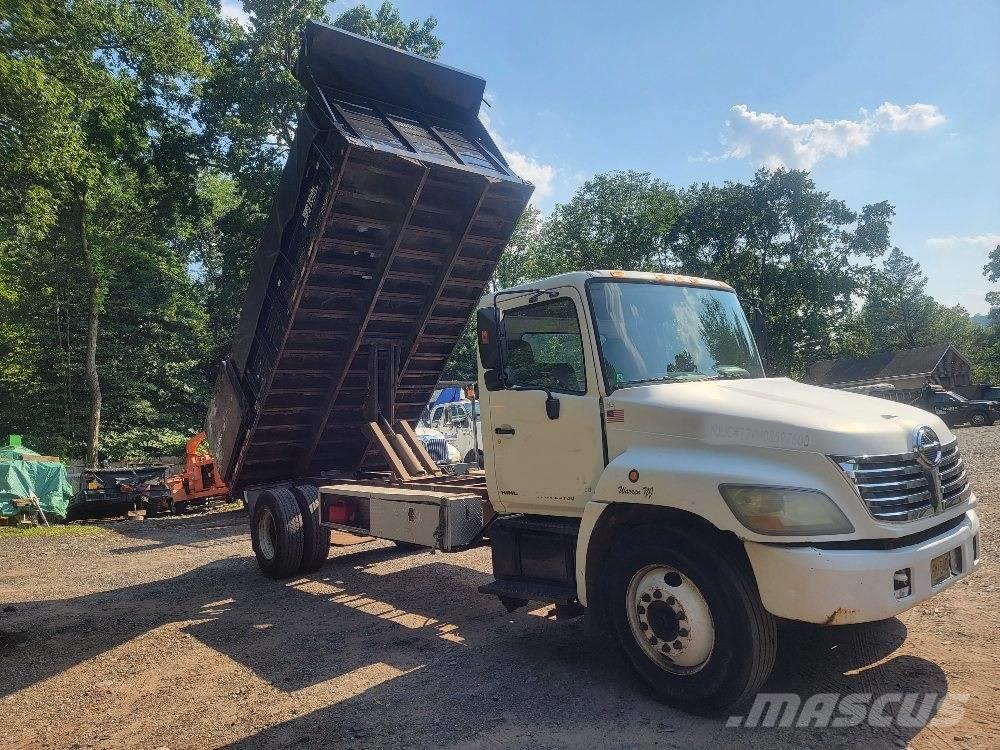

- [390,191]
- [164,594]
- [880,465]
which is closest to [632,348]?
[880,465]

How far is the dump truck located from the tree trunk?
723 inches

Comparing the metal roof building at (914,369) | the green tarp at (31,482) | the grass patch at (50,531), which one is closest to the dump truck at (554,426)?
the grass patch at (50,531)

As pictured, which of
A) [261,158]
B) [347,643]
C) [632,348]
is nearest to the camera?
[632,348]

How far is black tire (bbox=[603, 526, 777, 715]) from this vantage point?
11.8ft

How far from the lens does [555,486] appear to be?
4.77 metres

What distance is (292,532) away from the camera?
7727 mm

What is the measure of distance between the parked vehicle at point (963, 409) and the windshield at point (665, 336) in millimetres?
30191

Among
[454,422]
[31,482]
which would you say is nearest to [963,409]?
[454,422]

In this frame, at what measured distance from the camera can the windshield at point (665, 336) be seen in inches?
179

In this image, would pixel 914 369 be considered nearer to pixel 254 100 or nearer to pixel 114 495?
pixel 254 100

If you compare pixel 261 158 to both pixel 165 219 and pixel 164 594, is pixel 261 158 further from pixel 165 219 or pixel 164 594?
pixel 164 594

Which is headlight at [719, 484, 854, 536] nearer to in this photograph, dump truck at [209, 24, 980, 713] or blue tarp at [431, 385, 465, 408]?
dump truck at [209, 24, 980, 713]

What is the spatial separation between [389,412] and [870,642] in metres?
5.37

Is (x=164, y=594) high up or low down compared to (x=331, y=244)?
down
